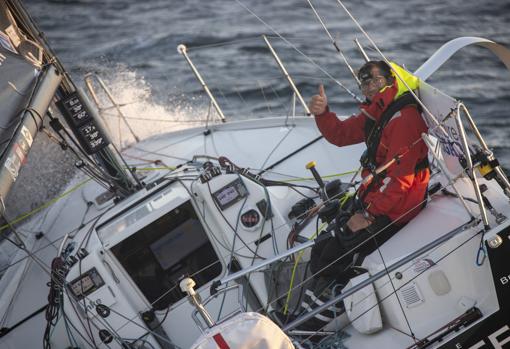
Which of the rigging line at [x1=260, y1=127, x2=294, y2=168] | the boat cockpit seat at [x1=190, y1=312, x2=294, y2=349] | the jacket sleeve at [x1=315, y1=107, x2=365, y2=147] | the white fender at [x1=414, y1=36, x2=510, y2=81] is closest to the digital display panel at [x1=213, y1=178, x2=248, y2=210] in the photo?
the jacket sleeve at [x1=315, y1=107, x2=365, y2=147]

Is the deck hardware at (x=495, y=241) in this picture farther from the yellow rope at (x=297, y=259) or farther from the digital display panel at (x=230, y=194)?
the digital display panel at (x=230, y=194)

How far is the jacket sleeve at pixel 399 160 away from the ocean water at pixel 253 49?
360 cm

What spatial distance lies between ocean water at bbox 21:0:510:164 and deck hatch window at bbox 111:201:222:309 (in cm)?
301

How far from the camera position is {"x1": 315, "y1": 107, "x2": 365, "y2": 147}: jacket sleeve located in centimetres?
417

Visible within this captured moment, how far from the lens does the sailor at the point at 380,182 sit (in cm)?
362

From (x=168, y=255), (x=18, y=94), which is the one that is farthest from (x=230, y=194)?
(x=18, y=94)

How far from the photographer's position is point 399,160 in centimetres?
359

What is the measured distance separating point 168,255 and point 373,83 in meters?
1.83

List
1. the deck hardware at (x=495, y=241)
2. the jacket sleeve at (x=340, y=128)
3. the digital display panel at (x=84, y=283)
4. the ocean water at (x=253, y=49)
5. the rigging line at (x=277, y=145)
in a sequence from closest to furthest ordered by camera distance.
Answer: the deck hardware at (x=495, y=241) → the jacket sleeve at (x=340, y=128) → the digital display panel at (x=84, y=283) → the rigging line at (x=277, y=145) → the ocean water at (x=253, y=49)

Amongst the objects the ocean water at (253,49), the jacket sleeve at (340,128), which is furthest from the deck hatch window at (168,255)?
the ocean water at (253,49)

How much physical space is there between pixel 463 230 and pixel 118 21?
10447 millimetres

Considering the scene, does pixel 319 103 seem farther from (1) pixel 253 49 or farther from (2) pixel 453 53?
(1) pixel 253 49

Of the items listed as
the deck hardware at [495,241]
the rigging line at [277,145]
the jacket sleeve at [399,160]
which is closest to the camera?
the deck hardware at [495,241]

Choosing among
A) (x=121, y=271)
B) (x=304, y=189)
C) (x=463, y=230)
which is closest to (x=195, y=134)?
(x=304, y=189)
